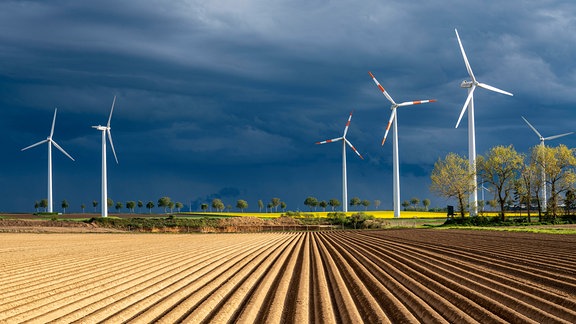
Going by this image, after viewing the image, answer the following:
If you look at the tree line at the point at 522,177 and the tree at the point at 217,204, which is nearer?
the tree line at the point at 522,177

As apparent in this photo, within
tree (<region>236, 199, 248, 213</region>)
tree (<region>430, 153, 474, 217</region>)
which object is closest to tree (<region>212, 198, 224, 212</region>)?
tree (<region>236, 199, 248, 213</region>)

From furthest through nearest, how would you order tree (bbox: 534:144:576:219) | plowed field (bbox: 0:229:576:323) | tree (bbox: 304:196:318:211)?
tree (bbox: 304:196:318:211), tree (bbox: 534:144:576:219), plowed field (bbox: 0:229:576:323)

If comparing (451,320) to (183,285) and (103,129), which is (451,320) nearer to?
(183,285)

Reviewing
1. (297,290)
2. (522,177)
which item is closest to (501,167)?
(522,177)

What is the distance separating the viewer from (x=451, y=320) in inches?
479

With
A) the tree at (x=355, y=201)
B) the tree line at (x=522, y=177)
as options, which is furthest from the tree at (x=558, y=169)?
the tree at (x=355, y=201)

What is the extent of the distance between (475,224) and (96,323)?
67.7 m

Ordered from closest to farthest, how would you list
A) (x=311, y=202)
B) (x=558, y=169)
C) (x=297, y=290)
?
(x=297, y=290)
(x=558, y=169)
(x=311, y=202)

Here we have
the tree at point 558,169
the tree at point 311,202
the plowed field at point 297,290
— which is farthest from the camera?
the tree at point 311,202

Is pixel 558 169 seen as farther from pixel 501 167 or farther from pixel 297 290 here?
pixel 297 290

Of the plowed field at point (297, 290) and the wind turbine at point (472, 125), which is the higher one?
the wind turbine at point (472, 125)

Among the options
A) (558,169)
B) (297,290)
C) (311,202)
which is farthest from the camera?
(311,202)

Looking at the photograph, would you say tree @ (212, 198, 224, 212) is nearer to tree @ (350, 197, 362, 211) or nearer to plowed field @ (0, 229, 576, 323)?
tree @ (350, 197, 362, 211)

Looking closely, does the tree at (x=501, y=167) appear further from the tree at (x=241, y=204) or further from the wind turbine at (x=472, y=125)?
the tree at (x=241, y=204)
